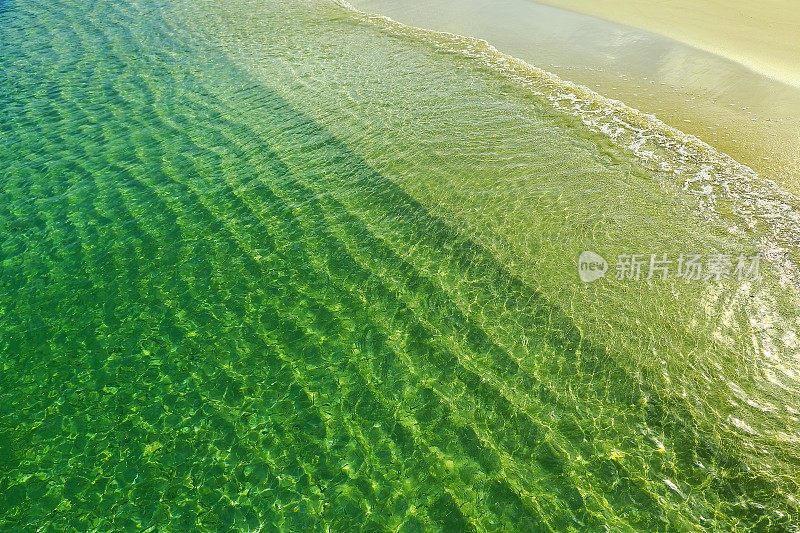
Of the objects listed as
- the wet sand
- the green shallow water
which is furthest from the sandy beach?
the green shallow water

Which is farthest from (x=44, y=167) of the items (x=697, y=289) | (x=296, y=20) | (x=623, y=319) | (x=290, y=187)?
(x=697, y=289)

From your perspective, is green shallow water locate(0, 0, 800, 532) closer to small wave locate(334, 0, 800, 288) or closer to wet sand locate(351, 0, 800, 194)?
small wave locate(334, 0, 800, 288)

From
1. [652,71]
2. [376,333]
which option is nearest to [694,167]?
[652,71]

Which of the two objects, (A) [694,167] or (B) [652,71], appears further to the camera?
(B) [652,71]

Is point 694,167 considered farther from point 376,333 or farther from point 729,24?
point 729,24

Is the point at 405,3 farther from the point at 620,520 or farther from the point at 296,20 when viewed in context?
the point at 620,520

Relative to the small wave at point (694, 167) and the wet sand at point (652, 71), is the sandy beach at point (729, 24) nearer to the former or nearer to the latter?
the wet sand at point (652, 71)

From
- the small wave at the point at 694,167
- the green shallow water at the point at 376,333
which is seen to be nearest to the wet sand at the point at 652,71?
the small wave at the point at 694,167
